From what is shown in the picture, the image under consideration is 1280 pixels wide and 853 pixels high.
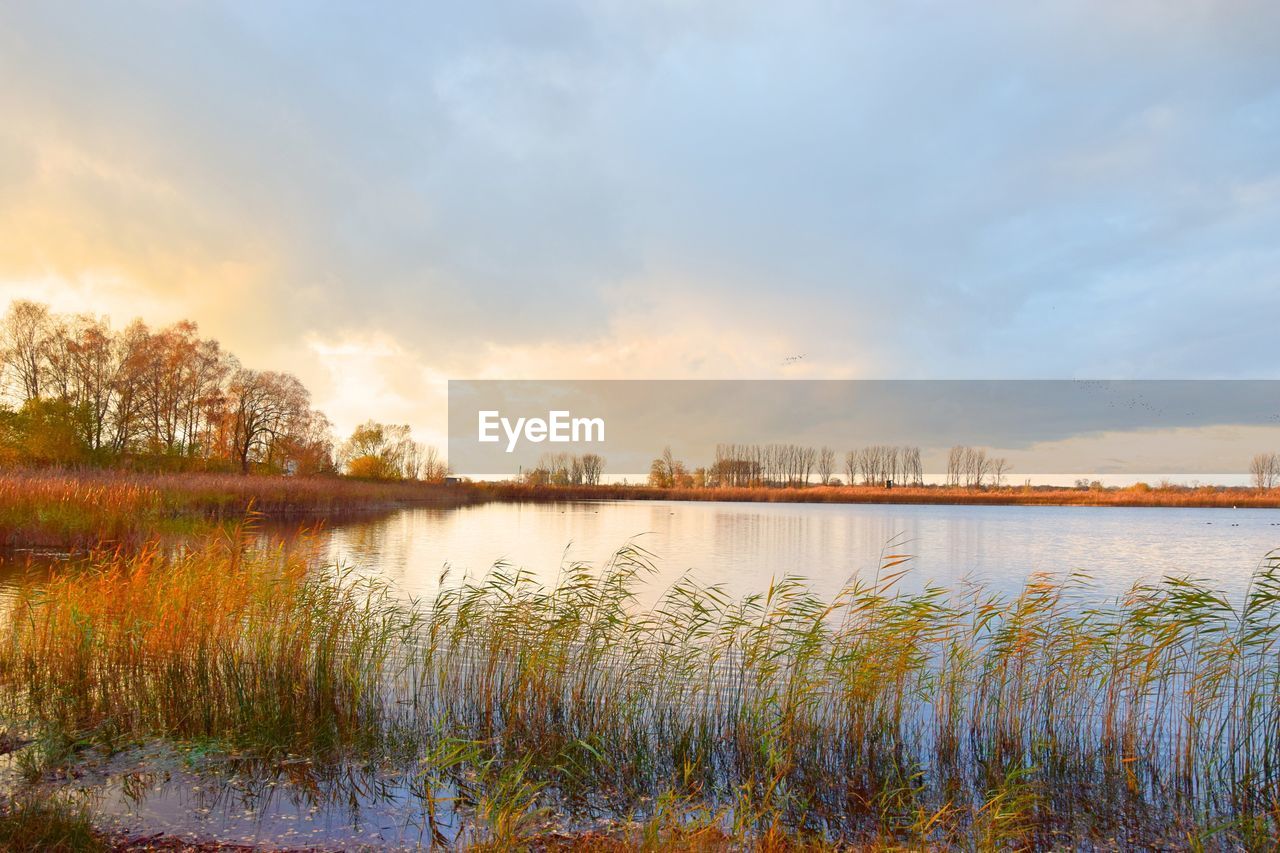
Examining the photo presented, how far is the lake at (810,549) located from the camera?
774 inches

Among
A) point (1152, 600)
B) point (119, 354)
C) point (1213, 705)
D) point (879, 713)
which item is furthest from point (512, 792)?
point (119, 354)

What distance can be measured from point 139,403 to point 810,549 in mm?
49235

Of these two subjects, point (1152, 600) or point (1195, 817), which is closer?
point (1195, 817)

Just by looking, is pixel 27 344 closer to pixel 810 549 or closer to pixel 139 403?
pixel 139 403

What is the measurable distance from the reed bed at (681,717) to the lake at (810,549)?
651cm

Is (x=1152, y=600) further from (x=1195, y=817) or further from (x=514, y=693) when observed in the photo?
(x=514, y=693)

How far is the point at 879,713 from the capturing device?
719 cm

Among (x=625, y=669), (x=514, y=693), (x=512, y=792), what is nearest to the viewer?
(x=512, y=792)

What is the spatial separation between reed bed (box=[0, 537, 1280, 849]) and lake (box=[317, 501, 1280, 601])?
651cm

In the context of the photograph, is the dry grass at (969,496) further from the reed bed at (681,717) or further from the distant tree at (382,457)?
the reed bed at (681,717)

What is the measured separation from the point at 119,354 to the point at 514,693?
2221 inches

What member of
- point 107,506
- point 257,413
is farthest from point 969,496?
point 107,506

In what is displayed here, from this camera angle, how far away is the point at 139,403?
50406 millimetres

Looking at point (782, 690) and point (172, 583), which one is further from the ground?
point (172, 583)
